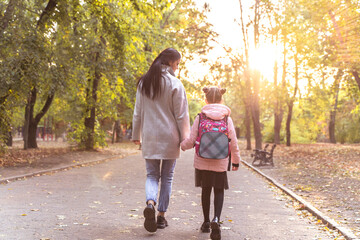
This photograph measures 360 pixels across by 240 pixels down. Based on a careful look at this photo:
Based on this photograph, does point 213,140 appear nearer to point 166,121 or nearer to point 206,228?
point 166,121

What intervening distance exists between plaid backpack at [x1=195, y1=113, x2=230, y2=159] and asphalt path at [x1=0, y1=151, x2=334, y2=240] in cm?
100

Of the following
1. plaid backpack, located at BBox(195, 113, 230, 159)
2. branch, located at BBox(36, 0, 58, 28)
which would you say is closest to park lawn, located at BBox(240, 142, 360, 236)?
plaid backpack, located at BBox(195, 113, 230, 159)

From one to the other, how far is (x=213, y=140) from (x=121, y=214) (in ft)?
7.22

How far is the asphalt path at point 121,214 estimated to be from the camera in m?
5.00

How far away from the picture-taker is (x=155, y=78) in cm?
497

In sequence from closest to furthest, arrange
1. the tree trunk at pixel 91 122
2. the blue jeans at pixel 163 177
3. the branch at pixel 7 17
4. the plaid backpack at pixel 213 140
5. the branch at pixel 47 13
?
the plaid backpack at pixel 213 140 → the blue jeans at pixel 163 177 → the branch at pixel 7 17 → the branch at pixel 47 13 → the tree trunk at pixel 91 122

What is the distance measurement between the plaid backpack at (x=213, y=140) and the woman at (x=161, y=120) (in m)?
0.24

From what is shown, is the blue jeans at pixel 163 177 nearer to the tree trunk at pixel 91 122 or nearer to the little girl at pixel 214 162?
the little girl at pixel 214 162

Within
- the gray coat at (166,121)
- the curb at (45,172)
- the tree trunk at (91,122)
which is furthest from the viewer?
the tree trunk at (91,122)

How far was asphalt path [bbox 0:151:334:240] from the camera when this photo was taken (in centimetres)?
500

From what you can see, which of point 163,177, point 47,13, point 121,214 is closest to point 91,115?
point 47,13

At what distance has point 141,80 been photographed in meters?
5.11

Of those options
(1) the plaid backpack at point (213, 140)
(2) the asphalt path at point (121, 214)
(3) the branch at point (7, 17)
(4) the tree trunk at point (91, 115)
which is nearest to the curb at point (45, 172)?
(2) the asphalt path at point (121, 214)

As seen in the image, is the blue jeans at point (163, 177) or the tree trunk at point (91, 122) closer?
the blue jeans at point (163, 177)
